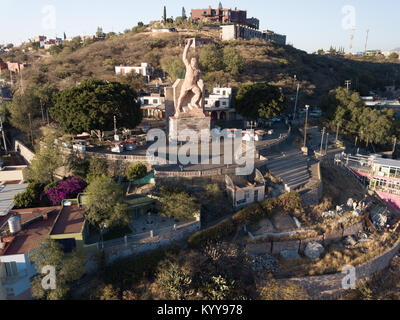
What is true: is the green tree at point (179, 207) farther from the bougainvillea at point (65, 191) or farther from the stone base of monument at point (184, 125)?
the stone base of monument at point (184, 125)

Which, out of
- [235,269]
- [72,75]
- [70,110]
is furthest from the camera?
[72,75]

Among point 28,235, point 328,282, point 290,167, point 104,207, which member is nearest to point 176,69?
point 290,167

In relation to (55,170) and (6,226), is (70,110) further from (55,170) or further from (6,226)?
(6,226)

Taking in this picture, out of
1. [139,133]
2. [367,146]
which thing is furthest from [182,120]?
[367,146]

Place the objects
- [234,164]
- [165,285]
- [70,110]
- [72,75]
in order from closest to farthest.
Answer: [165,285] < [234,164] < [70,110] < [72,75]
